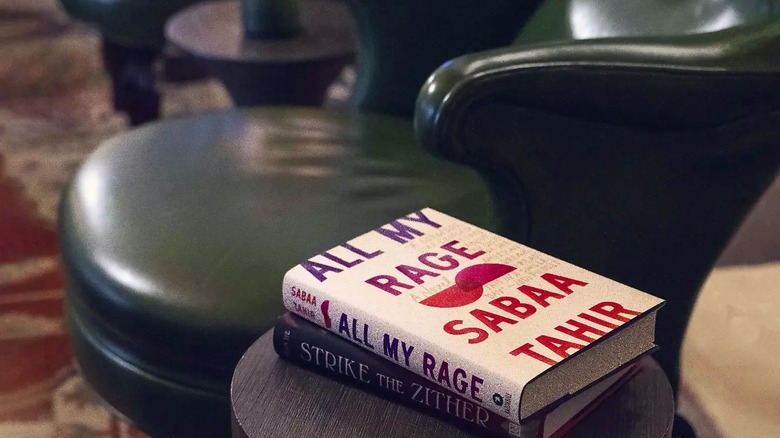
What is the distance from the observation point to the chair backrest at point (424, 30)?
1.33 meters

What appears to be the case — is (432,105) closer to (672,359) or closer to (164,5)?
(672,359)

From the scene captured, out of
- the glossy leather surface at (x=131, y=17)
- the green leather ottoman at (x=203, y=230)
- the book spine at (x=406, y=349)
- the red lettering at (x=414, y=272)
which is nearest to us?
the book spine at (x=406, y=349)

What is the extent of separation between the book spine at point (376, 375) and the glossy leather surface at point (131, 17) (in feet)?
5.08

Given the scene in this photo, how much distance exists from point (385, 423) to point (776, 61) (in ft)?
1.73

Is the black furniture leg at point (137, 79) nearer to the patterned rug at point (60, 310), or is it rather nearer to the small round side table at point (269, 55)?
the patterned rug at point (60, 310)

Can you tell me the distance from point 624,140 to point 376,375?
0.39 meters

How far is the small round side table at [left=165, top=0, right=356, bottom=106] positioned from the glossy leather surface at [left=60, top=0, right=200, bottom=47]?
1.43 ft

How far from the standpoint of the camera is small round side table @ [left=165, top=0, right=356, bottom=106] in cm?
151

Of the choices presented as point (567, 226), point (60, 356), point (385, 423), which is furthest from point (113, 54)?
point (385, 423)

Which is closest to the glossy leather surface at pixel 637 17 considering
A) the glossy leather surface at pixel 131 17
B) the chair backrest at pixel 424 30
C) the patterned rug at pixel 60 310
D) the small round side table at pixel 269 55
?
the chair backrest at pixel 424 30

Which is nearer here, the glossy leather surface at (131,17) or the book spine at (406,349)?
the book spine at (406,349)

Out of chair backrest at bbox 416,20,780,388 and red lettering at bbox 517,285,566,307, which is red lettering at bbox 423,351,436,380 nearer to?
red lettering at bbox 517,285,566,307

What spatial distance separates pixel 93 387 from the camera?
1.03 meters

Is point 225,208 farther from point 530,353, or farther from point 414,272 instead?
point 530,353
